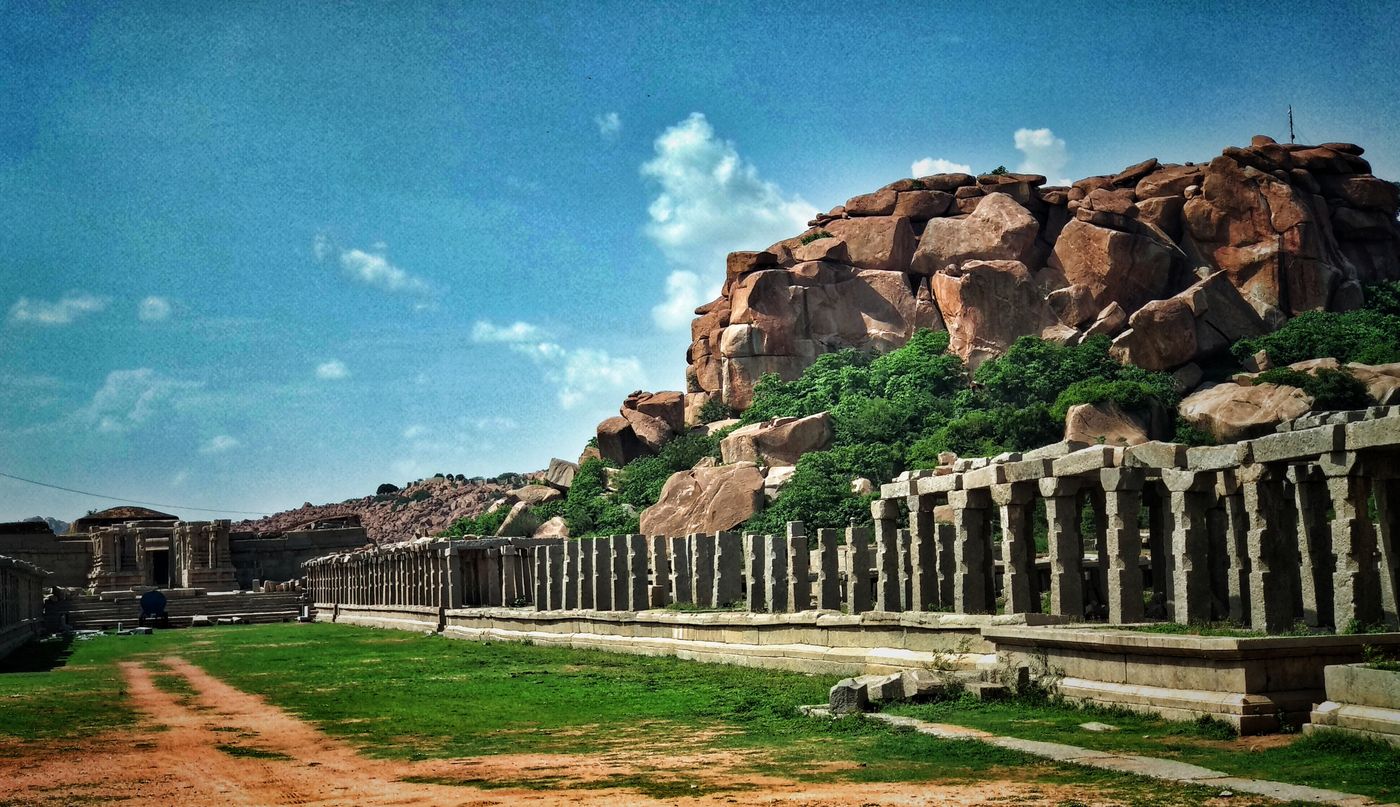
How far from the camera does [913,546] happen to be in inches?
974

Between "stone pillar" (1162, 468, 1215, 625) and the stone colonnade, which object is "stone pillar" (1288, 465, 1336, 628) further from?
"stone pillar" (1162, 468, 1215, 625)

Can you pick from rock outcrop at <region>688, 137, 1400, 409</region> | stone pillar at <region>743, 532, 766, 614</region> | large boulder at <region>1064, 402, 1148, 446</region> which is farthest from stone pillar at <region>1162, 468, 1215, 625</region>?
rock outcrop at <region>688, 137, 1400, 409</region>

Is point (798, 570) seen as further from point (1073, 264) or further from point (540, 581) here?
point (1073, 264)

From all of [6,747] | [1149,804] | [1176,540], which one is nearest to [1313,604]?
[1176,540]

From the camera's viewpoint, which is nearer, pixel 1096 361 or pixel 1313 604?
pixel 1313 604

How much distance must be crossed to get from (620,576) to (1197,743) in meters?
21.8

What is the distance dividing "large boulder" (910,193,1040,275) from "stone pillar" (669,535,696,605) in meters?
52.7

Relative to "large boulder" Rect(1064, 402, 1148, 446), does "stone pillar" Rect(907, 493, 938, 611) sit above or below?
below

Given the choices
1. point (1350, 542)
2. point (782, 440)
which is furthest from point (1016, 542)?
point (782, 440)

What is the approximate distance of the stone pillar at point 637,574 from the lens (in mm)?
33156

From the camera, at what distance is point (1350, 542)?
1802 centimetres

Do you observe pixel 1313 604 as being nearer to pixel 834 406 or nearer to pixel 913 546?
pixel 913 546

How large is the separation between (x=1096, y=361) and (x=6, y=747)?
62.4m

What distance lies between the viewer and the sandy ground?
11.5m
